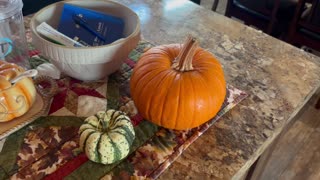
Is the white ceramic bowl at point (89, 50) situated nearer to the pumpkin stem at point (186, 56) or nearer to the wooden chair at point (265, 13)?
the pumpkin stem at point (186, 56)

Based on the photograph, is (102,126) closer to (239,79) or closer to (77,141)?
(77,141)

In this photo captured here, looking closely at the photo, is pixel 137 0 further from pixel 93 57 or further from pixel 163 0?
pixel 93 57

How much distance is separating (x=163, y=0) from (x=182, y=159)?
728mm

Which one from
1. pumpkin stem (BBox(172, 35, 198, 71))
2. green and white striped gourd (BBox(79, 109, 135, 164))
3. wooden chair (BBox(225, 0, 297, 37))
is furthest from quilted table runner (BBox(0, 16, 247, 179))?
wooden chair (BBox(225, 0, 297, 37))

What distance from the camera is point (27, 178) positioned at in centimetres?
59

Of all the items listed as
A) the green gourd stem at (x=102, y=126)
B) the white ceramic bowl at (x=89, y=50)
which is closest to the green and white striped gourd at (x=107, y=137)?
the green gourd stem at (x=102, y=126)

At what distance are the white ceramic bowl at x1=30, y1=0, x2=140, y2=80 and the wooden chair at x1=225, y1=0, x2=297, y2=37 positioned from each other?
1.43 metres

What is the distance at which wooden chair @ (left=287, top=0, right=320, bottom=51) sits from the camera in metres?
1.87

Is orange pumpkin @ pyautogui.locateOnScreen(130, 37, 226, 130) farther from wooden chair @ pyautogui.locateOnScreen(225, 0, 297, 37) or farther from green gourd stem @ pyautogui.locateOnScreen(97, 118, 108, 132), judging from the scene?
wooden chair @ pyautogui.locateOnScreen(225, 0, 297, 37)

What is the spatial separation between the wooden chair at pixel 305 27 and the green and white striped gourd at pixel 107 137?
1595 mm

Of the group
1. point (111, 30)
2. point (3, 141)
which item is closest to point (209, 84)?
point (111, 30)

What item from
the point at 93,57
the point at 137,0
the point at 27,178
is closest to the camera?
the point at 27,178

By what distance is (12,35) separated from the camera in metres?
0.82

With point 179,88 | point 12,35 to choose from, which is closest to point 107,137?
point 179,88
